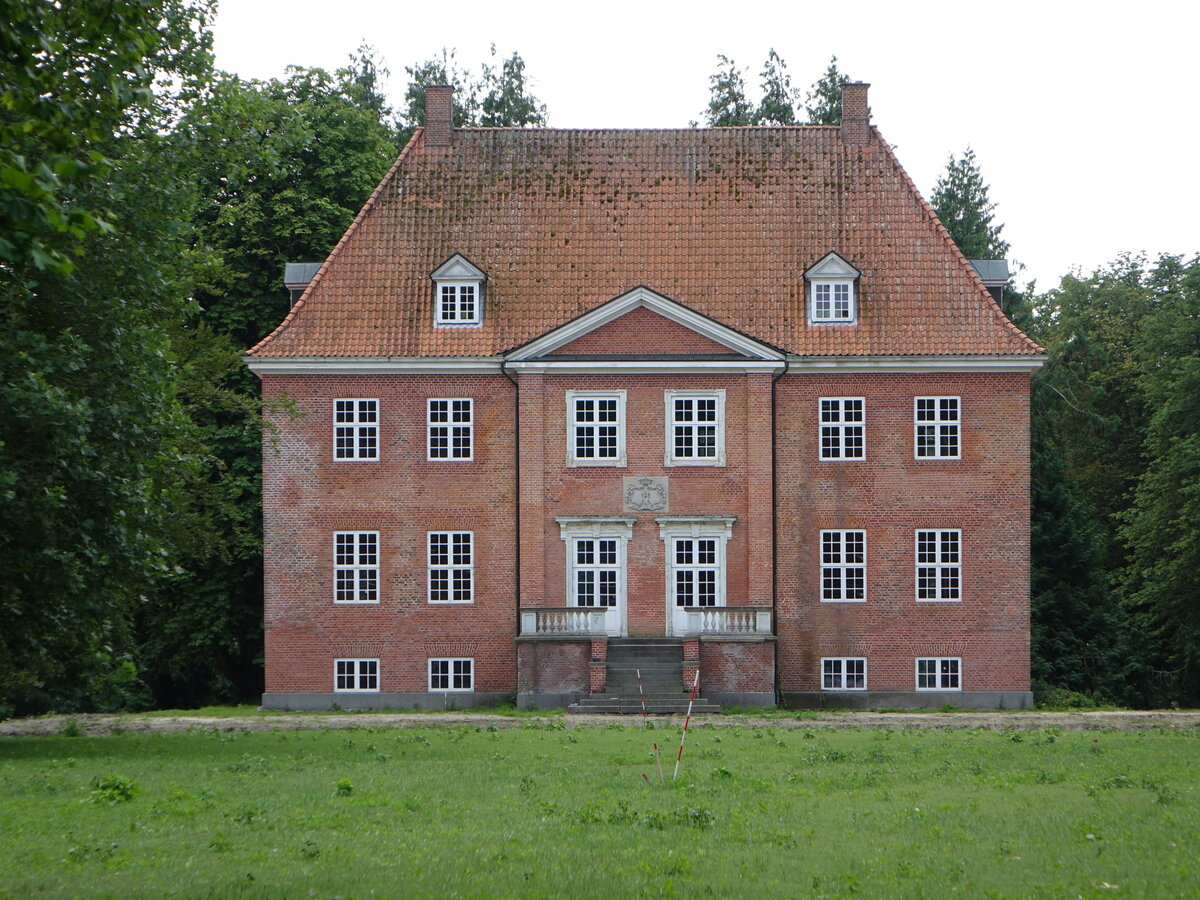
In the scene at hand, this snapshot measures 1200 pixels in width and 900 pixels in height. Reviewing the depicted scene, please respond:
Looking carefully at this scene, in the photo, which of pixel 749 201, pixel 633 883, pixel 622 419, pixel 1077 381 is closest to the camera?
pixel 633 883

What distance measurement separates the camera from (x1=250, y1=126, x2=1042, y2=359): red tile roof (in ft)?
113

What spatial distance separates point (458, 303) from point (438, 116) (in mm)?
5465

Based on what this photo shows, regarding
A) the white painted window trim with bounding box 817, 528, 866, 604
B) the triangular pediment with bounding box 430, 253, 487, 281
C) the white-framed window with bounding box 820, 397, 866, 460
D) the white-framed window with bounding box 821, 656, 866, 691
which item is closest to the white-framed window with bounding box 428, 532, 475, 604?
the triangular pediment with bounding box 430, 253, 487, 281

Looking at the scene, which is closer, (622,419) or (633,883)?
(633,883)

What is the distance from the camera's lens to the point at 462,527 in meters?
34.3

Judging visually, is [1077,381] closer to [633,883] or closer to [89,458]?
[89,458]

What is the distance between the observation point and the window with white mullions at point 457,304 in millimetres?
34906

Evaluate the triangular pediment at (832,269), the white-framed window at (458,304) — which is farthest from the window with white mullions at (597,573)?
the triangular pediment at (832,269)

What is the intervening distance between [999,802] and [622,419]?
1860 centimetres

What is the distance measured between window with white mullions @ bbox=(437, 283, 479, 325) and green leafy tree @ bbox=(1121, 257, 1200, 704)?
18.6 metres

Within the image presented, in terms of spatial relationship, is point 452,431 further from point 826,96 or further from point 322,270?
point 826,96

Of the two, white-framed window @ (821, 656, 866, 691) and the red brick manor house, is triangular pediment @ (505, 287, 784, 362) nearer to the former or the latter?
the red brick manor house

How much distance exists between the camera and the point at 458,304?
34969mm

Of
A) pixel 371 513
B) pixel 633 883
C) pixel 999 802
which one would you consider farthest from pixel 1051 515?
pixel 633 883
